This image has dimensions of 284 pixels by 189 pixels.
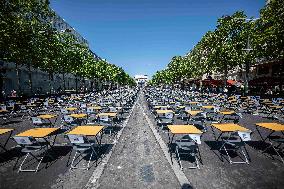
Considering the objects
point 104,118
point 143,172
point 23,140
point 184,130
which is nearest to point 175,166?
point 143,172

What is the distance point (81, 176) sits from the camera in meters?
6.38

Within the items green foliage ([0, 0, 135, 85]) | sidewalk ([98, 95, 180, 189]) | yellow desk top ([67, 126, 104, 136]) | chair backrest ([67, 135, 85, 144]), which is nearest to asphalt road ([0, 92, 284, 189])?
sidewalk ([98, 95, 180, 189])

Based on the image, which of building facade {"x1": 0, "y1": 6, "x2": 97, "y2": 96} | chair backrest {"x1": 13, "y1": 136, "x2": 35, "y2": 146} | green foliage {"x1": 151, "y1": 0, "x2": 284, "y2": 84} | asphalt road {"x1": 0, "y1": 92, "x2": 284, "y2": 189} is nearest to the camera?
asphalt road {"x1": 0, "y1": 92, "x2": 284, "y2": 189}

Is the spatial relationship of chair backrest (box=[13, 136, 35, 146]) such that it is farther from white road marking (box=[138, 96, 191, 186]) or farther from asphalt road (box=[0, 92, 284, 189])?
white road marking (box=[138, 96, 191, 186])

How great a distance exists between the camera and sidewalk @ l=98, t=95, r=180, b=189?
231 inches

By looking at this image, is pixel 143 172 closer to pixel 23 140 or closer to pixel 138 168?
pixel 138 168

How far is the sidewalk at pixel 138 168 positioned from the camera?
588 cm

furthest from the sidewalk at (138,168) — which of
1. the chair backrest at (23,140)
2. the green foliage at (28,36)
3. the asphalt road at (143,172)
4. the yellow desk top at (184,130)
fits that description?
the green foliage at (28,36)

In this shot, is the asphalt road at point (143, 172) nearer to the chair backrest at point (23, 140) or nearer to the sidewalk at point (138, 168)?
the sidewalk at point (138, 168)

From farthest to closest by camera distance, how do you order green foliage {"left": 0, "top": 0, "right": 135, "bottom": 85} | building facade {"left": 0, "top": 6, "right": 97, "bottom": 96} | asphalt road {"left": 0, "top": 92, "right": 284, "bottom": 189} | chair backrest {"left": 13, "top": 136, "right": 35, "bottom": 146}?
building facade {"left": 0, "top": 6, "right": 97, "bottom": 96}, green foliage {"left": 0, "top": 0, "right": 135, "bottom": 85}, chair backrest {"left": 13, "top": 136, "right": 35, "bottom": 146}, asphalt road {"left": 0, "top": 92, "right": 284, "bottom": 189}

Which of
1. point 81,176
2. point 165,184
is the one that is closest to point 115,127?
point 81,176

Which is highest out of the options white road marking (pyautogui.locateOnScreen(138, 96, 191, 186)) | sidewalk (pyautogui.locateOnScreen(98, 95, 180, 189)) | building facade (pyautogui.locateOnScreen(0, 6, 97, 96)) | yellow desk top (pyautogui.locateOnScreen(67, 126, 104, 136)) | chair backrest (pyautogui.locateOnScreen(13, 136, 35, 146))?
building facade (pyautogui.locateOnScreen(0, 6, 97, 96))

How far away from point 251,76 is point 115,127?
146 feet

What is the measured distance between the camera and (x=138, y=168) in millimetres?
6906
